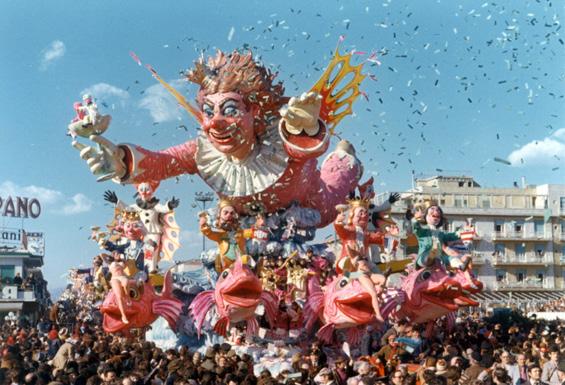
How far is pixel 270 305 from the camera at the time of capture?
576 inches

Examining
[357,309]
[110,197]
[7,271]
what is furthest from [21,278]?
[357,309]

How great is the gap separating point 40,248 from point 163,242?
2971cm

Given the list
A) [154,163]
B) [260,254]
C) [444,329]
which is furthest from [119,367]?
[444,329]

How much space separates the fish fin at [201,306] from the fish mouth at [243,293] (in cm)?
90

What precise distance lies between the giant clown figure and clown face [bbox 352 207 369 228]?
143 centimetres

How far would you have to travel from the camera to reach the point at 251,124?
16531 mm

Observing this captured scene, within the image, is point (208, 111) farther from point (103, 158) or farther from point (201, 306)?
point (201, 306)

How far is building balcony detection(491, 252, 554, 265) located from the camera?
4406 centimetres

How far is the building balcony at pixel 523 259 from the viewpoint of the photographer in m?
44.1

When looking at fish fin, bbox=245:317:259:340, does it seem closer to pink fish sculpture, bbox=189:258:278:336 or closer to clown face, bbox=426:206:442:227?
pink fish sculpture, bbox=189:258:278:336

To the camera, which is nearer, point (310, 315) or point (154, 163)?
point (310, 315)

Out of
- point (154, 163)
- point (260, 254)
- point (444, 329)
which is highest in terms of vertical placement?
point (154, 163)

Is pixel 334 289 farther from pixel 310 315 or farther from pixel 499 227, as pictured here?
pixel 499 227

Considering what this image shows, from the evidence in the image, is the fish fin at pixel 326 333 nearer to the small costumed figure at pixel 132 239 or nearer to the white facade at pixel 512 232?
the small costumed figure at pixel 132 239
